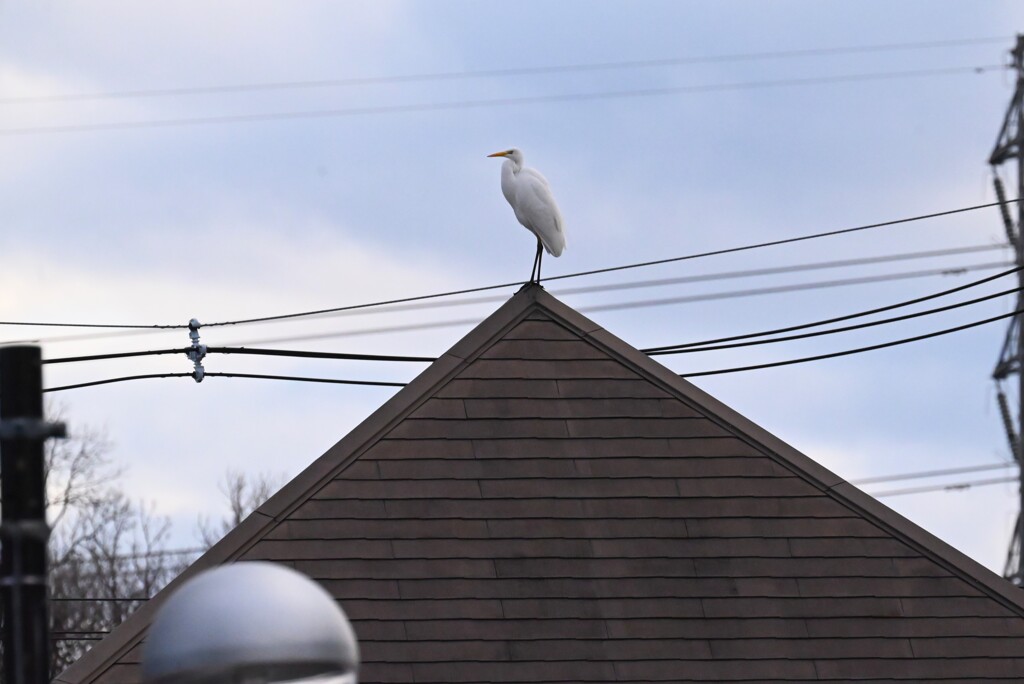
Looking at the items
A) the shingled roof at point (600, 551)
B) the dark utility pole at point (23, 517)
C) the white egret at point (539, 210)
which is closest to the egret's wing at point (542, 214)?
the white egret at point (539, 210)

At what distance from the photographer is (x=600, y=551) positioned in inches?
368

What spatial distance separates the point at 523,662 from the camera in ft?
29.5

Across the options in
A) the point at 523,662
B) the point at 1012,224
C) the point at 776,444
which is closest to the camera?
the point at 523,662

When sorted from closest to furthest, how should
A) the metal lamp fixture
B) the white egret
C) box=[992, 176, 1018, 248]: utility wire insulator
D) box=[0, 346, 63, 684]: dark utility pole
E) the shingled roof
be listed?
the metal lamp fixture < box=[0, 346, 63, 684]: dark utility pole < the shingled roof < the white egret < box=[992, 176, 1018, 248]: utility wire insulator

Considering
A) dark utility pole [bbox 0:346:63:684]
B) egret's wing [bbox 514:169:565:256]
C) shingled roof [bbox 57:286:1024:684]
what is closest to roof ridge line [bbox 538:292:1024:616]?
shingled roof [bbox 57:286:1024:684]

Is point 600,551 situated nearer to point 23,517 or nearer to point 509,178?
point 509,178

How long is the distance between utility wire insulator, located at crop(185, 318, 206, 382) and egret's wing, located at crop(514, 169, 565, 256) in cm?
287

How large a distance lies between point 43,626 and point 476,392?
19.3ft

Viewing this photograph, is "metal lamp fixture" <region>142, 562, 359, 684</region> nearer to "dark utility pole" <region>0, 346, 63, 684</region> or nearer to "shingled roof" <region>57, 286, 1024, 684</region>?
"dark utility pole" <region>0, 346, 63, 684</region>

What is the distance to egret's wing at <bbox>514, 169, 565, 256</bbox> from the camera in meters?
11.6

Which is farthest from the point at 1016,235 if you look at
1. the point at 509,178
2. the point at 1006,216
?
the point at 509,178

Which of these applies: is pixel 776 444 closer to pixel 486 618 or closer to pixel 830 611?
pixel 830 611

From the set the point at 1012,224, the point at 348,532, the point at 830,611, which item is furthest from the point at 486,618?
the point at 1012,224

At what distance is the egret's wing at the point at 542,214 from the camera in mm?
11641
